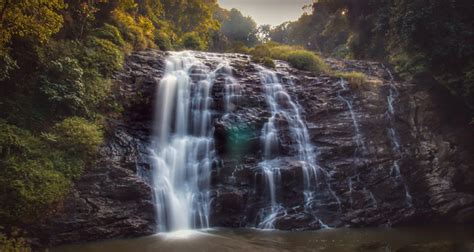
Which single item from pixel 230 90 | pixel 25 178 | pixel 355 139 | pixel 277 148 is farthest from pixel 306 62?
pixel 25 178

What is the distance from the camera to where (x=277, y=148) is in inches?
562

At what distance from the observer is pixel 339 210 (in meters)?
13.2

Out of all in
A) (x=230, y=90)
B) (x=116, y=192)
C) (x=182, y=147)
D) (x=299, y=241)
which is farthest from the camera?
(x=230, y=90)

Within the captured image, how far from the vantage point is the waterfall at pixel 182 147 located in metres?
12.2

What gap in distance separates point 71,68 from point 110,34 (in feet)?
13.7

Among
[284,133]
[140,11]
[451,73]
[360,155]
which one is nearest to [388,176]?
[360,155]

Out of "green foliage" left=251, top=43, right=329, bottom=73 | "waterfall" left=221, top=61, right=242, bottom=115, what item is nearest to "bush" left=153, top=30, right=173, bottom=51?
"green foliage" left=251, top=43, right=329, bottom=73

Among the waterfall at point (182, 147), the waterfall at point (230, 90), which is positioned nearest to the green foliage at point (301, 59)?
the waterfall at point (230, 90)

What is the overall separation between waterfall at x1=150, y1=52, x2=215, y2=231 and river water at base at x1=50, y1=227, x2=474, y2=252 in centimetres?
82

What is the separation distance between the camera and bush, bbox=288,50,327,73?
63.4 feet

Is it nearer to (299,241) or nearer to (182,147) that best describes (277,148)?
(182,147)

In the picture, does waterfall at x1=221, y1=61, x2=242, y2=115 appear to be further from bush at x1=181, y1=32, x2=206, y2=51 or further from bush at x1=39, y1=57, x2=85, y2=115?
bush at x1=181, y1=32, x2=206, y2=51

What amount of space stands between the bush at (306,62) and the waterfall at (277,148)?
2709 millimetres

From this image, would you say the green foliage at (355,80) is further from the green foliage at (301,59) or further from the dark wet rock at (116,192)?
the dark wet rock at (116,192)
